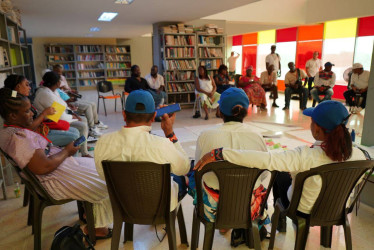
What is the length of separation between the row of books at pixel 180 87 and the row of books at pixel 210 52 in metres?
0.91

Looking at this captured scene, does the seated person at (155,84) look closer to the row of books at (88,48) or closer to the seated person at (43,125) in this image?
the seated person at (43,125)

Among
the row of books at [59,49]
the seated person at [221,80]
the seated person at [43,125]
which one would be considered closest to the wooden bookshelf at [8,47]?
the seated person at [43,125]

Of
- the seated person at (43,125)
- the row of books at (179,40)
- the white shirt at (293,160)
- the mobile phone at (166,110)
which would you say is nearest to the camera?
the white shirt at (293,160)

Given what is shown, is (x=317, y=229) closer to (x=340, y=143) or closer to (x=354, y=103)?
(x=340, y=143)

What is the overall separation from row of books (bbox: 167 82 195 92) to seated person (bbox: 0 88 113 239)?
5.66m

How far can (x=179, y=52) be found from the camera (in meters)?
7.64

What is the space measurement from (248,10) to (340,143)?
8753 mm

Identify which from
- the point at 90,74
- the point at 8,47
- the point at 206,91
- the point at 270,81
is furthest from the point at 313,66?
the point at 90,74

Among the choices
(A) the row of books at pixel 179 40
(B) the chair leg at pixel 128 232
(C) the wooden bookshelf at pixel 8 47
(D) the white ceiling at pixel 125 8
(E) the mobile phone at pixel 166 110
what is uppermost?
(D) the white ceiling at pixel 125 8

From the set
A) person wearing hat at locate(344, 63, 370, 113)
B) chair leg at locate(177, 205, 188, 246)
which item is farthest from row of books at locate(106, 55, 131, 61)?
chair leg at locate(177, 205, 188, 246)

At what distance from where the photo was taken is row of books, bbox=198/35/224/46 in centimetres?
783

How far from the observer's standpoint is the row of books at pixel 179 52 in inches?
297

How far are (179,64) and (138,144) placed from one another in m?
6.35

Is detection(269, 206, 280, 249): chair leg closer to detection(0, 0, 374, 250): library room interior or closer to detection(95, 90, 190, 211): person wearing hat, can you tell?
detection(0, 0, 374, 250): library room interior
